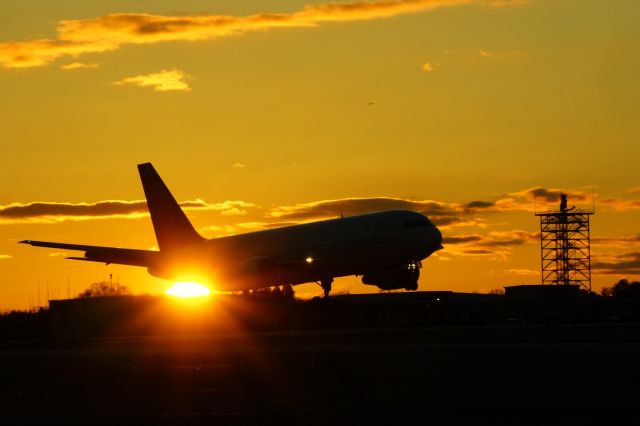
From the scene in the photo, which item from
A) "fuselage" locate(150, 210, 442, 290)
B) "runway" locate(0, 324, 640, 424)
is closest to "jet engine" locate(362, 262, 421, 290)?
"fuselage" locate(150, 210, 442, 290)

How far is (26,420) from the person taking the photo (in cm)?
2745

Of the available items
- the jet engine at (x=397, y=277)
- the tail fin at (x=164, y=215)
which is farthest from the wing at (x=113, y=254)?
the jet engine at (x=397, y=277)

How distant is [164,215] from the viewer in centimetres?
10369

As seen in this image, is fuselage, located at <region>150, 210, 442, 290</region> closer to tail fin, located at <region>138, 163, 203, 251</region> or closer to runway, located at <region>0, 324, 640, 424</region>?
tail fin, located at <region>138, 163, 203, 251</region>

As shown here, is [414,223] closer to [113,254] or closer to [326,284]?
[326,284]

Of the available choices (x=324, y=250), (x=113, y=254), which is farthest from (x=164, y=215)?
(x=324, y=250)

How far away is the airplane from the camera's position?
85625 mm

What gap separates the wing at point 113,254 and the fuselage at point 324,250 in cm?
576

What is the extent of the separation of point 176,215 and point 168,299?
54.7 feet

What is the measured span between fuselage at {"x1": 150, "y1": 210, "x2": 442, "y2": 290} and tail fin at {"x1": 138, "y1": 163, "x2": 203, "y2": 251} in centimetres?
589

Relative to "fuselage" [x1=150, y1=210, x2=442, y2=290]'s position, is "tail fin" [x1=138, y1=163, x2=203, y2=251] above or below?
above

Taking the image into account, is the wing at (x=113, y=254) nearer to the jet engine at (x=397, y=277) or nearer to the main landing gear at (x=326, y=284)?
the main landing gear at (x=326, y=284)

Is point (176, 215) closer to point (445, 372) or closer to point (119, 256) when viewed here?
point (119, 256)

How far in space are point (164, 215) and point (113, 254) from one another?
11.4 m
